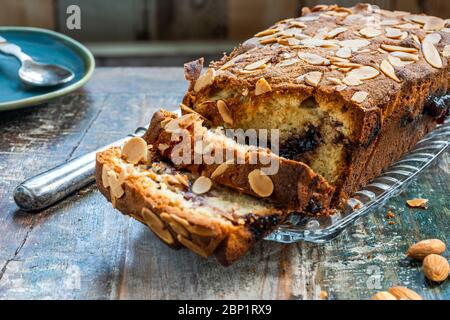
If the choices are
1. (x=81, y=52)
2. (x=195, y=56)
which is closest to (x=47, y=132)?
(x=81, y=52)

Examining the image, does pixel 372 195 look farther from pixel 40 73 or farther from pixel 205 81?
pixel 40 73

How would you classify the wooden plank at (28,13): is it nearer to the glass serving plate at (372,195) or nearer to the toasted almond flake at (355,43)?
the toasted almond flake at (355,43)

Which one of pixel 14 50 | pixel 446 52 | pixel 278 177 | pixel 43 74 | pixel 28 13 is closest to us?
pixel 278 177

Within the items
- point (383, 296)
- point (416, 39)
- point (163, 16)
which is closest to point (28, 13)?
point (163, 16)

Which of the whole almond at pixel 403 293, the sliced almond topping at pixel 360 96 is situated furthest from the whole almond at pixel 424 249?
the sliced almond topping at pixel 360 96

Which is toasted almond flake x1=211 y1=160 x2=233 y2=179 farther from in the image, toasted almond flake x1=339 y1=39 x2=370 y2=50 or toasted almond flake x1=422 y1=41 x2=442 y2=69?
toasted almond flake x1=422 y1=41 x2=442 y2=69
